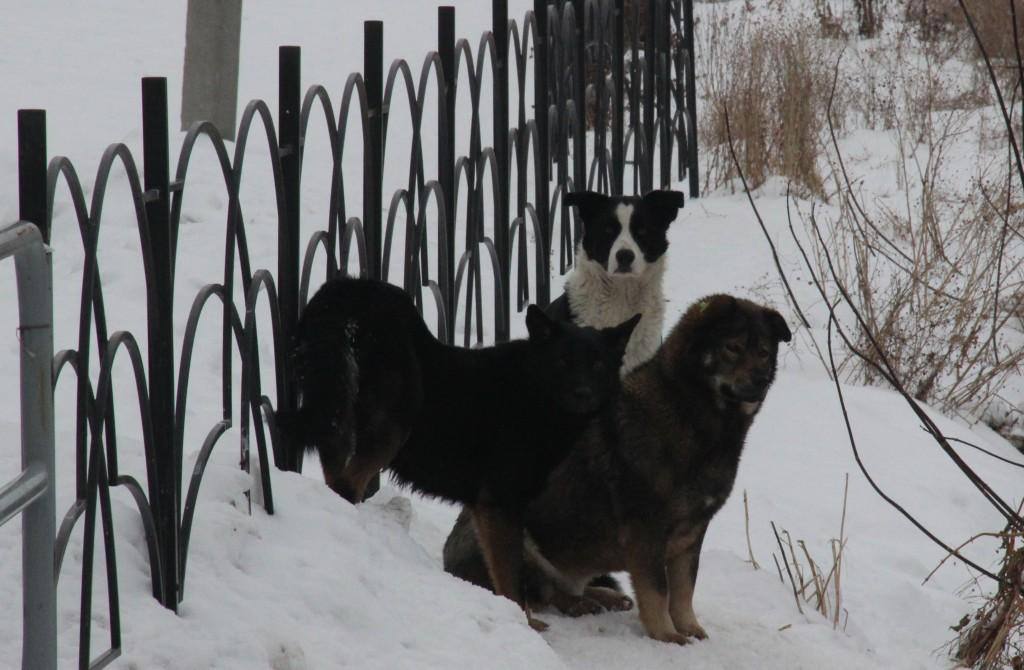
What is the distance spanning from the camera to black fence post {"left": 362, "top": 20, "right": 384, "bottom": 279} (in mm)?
4672

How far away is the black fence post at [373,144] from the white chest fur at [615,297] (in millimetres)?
1218

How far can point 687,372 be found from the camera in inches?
154

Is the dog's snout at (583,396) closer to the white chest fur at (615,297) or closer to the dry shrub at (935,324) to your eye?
the white chest fur at (615,297)

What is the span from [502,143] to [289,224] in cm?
270

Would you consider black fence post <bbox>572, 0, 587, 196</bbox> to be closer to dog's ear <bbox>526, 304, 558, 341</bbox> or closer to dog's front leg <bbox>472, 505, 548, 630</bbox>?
dog's ear <bbox>526, 304, 558, 341</bbox>

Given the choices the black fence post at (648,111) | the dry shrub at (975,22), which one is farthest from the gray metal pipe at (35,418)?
the dry shrub at (975,22)

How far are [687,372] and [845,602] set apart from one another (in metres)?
1.45

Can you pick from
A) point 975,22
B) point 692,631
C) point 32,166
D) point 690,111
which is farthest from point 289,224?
point 975,22

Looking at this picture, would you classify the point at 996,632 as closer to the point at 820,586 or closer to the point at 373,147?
the point at 820,586

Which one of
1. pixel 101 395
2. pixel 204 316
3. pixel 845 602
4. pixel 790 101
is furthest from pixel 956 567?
pixel 790 101

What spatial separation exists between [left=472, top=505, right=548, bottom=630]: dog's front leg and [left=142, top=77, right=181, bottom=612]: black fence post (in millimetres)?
1119

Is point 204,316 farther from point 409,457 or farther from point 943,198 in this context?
point 943,198

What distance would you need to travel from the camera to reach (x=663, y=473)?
384 centimetres

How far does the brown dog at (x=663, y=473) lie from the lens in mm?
3840
